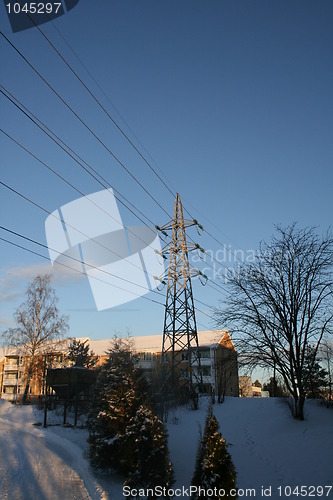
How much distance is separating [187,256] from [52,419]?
1298 cm

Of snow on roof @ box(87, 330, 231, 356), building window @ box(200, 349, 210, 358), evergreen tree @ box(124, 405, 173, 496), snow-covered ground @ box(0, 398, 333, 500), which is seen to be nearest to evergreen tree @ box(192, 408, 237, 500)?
A: snow-covered ground @ box(0, 398, 333, 500)

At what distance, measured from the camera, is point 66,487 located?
12.2 metres

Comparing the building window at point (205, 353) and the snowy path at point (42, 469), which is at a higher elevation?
the building window at point (205, 353)

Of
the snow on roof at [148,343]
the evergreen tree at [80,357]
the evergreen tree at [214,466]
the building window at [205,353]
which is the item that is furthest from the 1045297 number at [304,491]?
the building window at [205,353]

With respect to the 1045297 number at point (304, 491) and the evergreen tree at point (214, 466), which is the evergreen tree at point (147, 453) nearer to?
the evergreen tree at point (214, 466)

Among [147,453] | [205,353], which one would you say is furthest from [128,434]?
[205,353]

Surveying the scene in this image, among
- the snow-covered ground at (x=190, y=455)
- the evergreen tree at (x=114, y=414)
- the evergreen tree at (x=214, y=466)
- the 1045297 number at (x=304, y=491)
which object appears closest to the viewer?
the evergreen tree at (x=214, y=466)

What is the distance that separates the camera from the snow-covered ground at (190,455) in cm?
1227

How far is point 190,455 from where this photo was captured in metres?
16.5

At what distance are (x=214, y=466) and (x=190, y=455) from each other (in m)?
7.83

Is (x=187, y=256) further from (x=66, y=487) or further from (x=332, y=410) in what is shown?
(x=66, y=487)

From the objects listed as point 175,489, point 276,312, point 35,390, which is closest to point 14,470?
point 175,489

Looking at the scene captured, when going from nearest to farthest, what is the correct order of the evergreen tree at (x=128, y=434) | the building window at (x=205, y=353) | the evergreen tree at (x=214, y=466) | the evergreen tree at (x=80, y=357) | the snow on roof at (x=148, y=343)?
the evergreen tree at (x=214, y=466) → the evergreen tree at (x=128, y=434) → the evergreen tree at (x=80, y=357) → the building window at (x=205, y=353) → the snow on roof at (x=148, y=343)

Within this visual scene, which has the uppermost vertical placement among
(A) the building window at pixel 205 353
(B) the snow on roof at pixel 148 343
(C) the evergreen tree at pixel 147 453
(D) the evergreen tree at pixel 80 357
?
(B) the snow on roof at pixel 148 343
